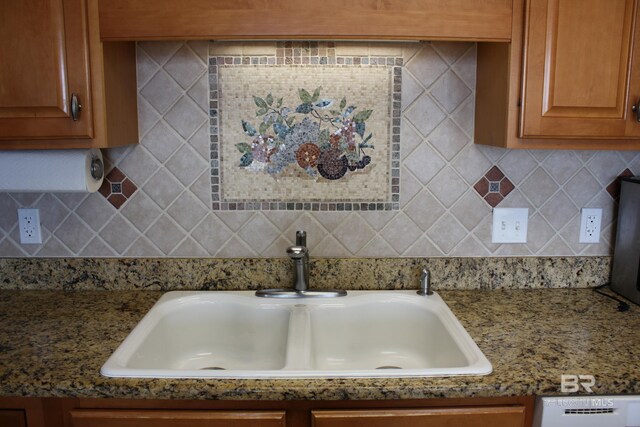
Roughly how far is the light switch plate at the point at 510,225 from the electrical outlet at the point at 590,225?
7.6 inches

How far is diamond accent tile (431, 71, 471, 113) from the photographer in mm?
1728

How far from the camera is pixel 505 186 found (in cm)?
179

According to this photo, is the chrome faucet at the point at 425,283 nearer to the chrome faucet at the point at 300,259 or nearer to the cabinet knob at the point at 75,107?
the chrome faucet at the point at 300,259

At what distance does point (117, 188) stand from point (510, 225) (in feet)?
4.29

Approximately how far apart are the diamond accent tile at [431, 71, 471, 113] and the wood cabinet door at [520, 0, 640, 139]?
12.6 inches

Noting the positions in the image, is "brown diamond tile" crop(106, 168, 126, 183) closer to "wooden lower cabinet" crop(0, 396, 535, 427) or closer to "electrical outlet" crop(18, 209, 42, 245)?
"electrical outlet" crop(18, 209, 42, 245)

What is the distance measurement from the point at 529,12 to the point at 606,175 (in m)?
0.70

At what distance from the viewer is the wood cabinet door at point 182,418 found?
47.1 inches

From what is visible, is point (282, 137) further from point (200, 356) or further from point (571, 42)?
point (571, 42)

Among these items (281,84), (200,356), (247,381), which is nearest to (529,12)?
(281,84)

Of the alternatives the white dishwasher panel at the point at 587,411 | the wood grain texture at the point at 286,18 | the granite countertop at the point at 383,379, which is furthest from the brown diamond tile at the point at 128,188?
the white dishwasher panel at the point at 587,411

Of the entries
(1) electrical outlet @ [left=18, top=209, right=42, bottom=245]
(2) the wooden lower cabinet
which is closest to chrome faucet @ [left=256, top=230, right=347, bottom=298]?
(2) the wooden lower cabinet

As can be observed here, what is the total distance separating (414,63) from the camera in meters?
1.72

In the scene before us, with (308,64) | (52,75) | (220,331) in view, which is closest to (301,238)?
(220,331)
